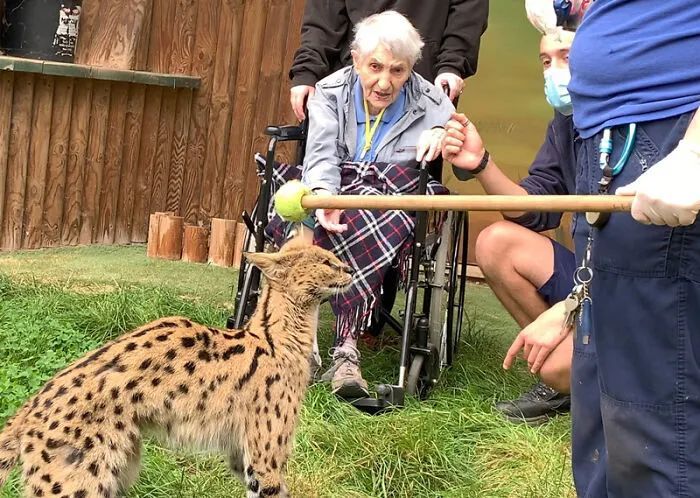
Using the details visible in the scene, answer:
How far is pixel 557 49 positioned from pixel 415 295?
1442 mm

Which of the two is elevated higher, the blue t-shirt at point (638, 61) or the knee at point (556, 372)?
the blue t-shirt at point (638, 61)

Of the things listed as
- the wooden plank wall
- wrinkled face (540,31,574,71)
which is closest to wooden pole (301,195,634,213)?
wrinkled face (540,31,574,71)

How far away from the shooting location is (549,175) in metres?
3.87

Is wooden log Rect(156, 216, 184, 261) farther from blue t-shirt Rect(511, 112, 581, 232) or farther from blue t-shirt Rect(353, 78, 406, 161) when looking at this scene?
blue t-shirt Rect(511, 112, 581, 232)

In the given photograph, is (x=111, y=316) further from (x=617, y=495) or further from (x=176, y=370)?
(x=617, y=495)

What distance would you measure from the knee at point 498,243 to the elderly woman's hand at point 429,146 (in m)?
0.39

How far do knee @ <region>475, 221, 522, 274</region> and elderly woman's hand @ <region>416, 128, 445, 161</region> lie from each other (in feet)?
1.29

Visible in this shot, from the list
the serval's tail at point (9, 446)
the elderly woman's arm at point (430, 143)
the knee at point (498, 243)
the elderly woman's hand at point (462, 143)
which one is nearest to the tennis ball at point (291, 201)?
the elderly woman's hand at point (462, 143)

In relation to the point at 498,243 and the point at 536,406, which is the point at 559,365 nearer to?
the point at 498,243

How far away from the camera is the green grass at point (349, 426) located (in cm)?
330

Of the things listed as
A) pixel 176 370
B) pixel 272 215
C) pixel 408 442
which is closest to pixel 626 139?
pixel 176 370

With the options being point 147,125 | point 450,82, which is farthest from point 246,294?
point 147,125

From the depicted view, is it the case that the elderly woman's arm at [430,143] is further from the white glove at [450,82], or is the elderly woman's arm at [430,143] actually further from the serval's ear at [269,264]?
the serval's ear at [269,264]

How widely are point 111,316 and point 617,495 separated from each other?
3164 millimetres
